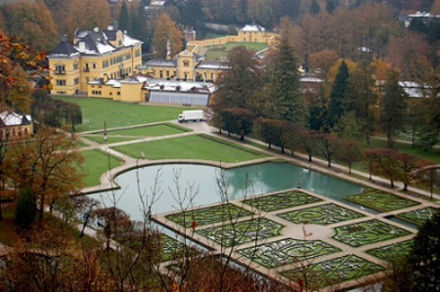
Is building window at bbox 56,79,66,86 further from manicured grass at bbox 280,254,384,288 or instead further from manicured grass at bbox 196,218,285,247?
manicured grass at bbox 280,254,384,288

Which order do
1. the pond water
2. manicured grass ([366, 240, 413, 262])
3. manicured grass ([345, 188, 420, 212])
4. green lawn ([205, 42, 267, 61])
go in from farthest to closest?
green lawn ([205, 42, 267, 61]), the pond water, manicured grass ([345, 188, 420, 212]), manicured grass ([366, 240, 413, 262])

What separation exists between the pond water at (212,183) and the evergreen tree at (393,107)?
20.3ft

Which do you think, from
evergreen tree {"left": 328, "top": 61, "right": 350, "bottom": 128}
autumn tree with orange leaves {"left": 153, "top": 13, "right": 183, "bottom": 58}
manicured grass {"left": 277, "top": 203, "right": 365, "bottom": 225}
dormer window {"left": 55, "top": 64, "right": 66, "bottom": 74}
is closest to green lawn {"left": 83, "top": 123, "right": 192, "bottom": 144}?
evergreen tree {"left": 328, "top": 61, "right": 350, "bottom": 128}

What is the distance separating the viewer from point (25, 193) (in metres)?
23.7

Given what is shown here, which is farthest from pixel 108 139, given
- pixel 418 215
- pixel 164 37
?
pixel 164 37

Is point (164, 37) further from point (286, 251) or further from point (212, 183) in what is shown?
point (286, 251)

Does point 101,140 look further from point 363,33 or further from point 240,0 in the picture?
point 240,0

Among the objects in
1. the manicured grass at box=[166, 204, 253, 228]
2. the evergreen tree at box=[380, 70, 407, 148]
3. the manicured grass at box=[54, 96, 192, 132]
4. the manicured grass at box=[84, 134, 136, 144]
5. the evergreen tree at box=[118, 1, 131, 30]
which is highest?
the evergreen tree at box=[118, 1, 131, 30]

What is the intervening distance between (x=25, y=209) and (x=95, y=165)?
9.53m

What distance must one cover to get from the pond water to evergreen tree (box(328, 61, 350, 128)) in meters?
5.50

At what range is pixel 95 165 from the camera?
33.2 m

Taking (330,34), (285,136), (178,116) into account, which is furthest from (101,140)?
(330,34)

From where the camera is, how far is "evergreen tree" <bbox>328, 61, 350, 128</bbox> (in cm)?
3869

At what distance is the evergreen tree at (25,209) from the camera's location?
23.7 meters
